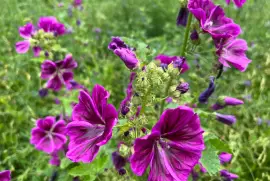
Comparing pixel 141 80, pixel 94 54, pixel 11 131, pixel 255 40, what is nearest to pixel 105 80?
pixel 94 54

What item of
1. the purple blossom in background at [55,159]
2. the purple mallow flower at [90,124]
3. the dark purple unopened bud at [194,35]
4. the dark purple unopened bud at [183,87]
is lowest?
the purple blossom in background at [55,159]

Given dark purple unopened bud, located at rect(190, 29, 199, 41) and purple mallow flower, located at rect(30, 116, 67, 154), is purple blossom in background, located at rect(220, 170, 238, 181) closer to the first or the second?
dark purple unopened bud, located at rect(190, 29, 199, 41)

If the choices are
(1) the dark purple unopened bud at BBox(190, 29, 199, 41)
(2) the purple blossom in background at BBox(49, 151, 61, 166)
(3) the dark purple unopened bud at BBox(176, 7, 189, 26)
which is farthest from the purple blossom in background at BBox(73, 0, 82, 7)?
(1) the dark purple unopened bud at BBox(190, 29, 199, 41)

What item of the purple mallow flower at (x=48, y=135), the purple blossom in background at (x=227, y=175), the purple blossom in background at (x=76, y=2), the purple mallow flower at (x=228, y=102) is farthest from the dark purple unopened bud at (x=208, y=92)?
the purple blossom in background at (x=76, y=2)

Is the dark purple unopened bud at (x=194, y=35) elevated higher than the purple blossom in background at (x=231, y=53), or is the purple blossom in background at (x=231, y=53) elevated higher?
the dark purple unopened bud at (x=194, y=35)

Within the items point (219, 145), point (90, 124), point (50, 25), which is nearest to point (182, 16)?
point (219, 145)

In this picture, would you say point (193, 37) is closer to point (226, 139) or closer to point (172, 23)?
point (226, 139)

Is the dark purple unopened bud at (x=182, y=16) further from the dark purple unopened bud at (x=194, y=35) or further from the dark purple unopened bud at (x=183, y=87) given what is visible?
the dark purple unopened bud at (x=183, y=87)
